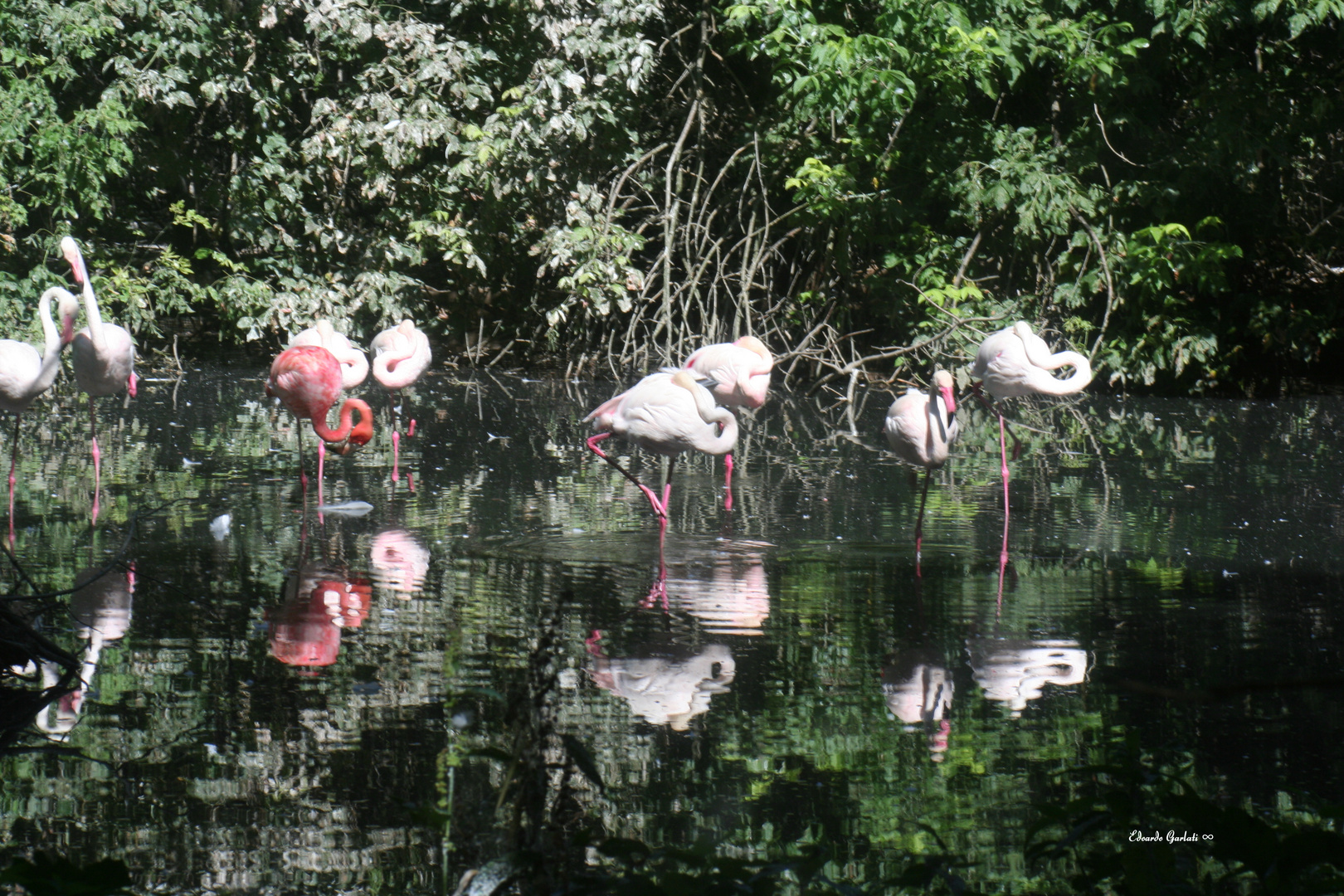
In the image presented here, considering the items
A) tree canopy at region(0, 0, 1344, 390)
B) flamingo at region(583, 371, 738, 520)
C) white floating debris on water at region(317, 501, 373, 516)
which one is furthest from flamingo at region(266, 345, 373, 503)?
tree canopy at region(0, 0, 1344, 390)

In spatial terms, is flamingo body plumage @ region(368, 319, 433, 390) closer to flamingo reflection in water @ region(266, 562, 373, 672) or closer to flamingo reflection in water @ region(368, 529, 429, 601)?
flamingo reflection in water @ region(368, 529, 429, 601)

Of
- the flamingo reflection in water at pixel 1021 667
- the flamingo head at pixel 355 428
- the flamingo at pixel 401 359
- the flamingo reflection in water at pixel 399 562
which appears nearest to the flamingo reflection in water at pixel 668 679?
the flamingo reflection in water at pixel 1021 667

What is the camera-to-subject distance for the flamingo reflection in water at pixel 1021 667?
341 centimetres

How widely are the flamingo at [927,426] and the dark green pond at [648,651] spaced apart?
1.04 feet

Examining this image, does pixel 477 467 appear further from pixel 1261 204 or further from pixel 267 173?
pixel 1261 204

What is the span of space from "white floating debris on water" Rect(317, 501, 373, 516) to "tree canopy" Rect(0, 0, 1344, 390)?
522 cm

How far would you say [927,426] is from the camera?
5660 millimetres

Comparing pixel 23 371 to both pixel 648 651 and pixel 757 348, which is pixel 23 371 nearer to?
pixel 648 651

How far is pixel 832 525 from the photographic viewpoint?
18.8 ft

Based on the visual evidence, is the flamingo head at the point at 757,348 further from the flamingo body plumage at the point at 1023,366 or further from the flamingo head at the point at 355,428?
the flamingo head at the point at 355,428

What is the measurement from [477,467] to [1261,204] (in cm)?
824

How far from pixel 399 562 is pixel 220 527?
0.94 metres

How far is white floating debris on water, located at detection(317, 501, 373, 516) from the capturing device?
5914 mm

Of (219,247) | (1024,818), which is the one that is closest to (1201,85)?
(219,247)
